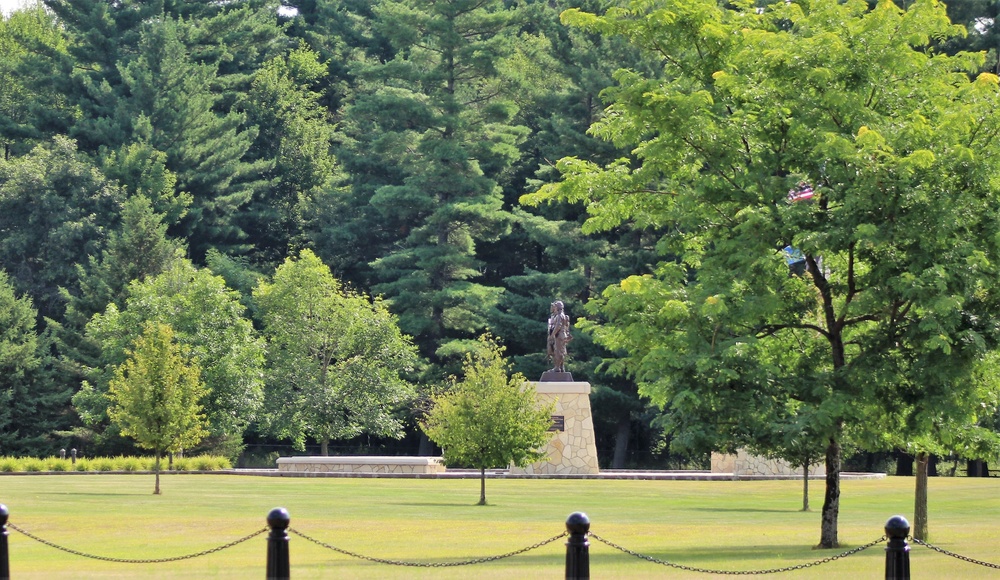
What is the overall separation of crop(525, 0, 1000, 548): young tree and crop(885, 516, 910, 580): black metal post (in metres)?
7.35

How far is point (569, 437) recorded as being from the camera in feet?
165

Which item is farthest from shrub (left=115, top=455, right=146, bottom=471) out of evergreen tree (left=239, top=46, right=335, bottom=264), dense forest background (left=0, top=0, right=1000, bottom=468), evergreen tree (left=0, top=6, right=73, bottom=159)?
evergreen tree (left=0, top=6, right=73, bottom=159)

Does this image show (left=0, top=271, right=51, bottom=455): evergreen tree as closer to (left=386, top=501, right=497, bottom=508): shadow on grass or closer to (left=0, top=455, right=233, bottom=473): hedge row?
(left=0, top=455, right=233, bottom=473): hedge row

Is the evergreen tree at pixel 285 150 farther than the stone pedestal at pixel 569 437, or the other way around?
the evergreen tree at pixel 285 150

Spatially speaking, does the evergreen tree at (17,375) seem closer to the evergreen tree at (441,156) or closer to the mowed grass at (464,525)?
the evergreen tree at (441,156)

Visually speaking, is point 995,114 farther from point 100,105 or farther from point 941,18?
point 100,105

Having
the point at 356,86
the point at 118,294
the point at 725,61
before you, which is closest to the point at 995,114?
the point at 725,61

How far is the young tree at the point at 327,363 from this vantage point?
59500 mm

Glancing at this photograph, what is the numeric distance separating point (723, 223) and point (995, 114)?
4448 mm

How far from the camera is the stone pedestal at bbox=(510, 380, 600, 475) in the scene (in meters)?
50.1

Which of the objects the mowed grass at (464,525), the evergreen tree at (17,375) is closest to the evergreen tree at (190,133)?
the evergreen tree at (17,375)

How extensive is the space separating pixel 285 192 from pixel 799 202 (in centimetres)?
5964

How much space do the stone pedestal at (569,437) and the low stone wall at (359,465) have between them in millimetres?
3351

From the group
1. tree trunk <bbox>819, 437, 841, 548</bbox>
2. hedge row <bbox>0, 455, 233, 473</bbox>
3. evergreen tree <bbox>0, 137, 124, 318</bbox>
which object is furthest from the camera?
evergreen tree <bbox>0, 137, 124, 318</bbox>
